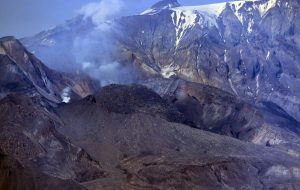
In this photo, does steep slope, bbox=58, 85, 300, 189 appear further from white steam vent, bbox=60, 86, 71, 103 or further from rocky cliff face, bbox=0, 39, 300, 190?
white steam vent, bbox=60, 86, 71, 103

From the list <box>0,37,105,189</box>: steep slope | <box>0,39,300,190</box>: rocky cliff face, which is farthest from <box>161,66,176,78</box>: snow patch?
<box>0,37,105,189</box>: steep slope

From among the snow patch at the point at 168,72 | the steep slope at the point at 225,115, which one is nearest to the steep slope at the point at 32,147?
the steep slope at the point at 225,115

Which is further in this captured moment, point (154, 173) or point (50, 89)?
point (50, 89)

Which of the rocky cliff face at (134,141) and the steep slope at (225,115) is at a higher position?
the rocky cliff face at (134,141)

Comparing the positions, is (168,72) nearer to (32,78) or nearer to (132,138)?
(32,78)

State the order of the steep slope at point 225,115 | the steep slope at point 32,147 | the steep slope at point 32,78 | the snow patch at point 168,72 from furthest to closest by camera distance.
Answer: the snow patch at point 168,72 < the steep slope at point 225,115 < the steep slope at point 32,78 < the steep slope at point 32,147

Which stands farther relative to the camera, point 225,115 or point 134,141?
point 225,115

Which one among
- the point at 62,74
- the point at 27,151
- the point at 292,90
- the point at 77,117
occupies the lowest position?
the point at 292,90

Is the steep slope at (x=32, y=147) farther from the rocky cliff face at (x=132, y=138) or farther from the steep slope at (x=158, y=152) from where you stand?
the steep slope at (x=158, y=152)

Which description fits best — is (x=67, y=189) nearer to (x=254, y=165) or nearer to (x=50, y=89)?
(x=254, y=165)

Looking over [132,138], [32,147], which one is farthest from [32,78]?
[32,147]

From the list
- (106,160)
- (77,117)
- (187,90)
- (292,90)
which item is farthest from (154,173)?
(292,90)
